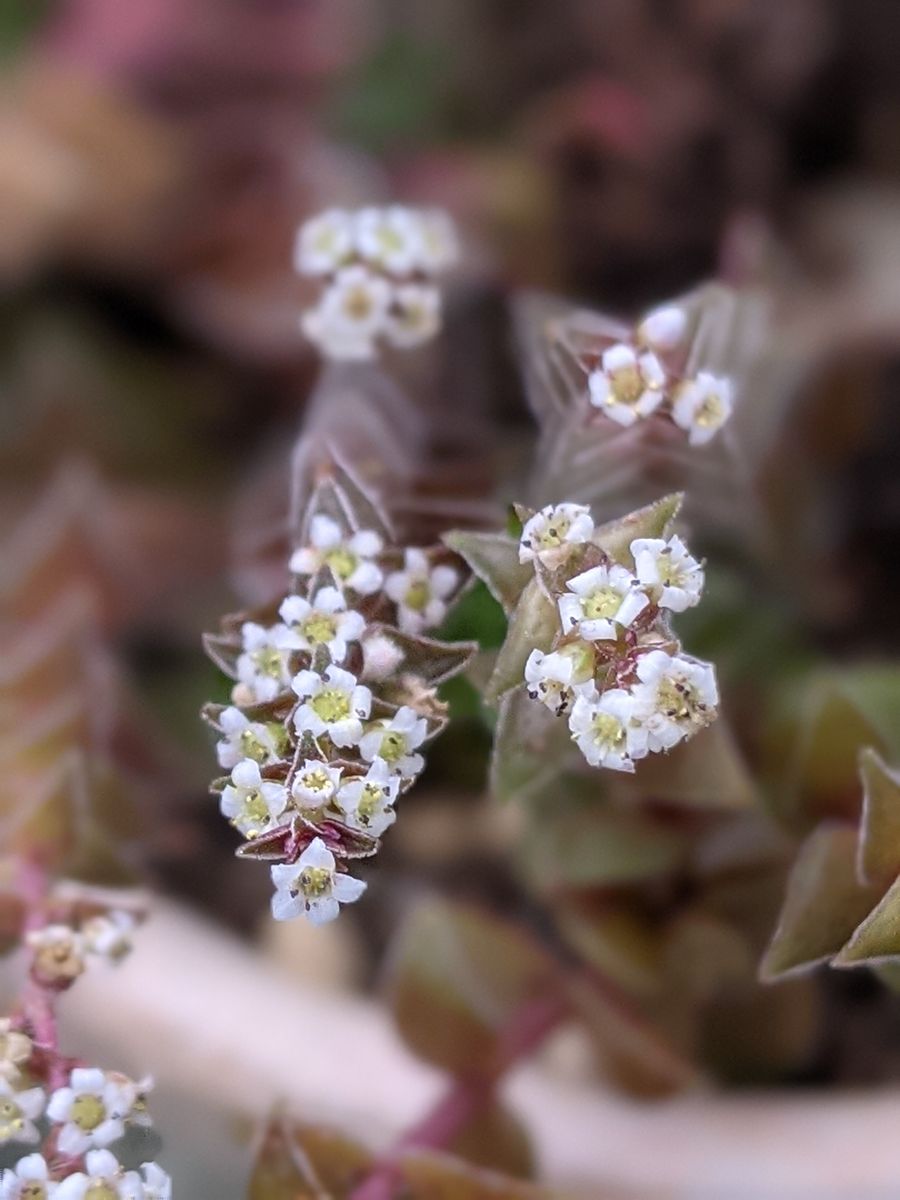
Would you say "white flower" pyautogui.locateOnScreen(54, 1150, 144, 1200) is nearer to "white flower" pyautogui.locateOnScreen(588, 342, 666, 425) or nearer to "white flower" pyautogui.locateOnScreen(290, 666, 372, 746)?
"white flower" pyautogui.locateOnScreen(290, 666, 372, 746)

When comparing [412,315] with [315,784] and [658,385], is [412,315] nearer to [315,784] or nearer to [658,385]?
[658,385]

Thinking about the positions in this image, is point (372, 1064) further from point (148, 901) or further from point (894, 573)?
point (894, 573)

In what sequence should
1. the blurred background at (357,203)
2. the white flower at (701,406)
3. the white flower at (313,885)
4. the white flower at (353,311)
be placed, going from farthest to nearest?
the blurred background at (357,203)
the white flower at (353,311)
the white flower at (701,406)
the white flower at (313,885)

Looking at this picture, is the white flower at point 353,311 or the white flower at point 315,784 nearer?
the white flower at point 315,784

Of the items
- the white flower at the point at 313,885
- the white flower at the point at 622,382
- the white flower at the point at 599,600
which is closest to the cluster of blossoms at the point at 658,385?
the white flower at the point at 622,382

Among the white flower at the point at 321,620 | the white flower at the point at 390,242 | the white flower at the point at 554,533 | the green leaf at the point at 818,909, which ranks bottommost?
the green leaf at the point at 818,909

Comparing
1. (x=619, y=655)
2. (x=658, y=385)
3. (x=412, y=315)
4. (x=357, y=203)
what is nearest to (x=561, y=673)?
(x=619, y=655)

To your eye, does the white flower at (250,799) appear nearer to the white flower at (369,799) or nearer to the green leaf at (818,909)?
the white flower at (369,799)
